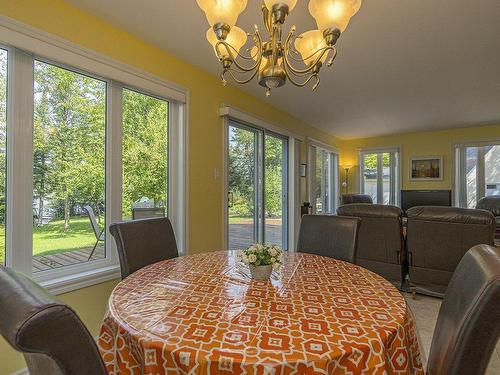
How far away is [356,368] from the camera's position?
77cm

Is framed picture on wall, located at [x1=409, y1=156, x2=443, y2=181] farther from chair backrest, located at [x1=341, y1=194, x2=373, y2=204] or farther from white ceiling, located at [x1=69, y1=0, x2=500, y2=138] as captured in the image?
white ceiling, located at [x1=69, y1=0, x2=500, y2=138]

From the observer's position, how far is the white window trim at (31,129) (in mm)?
1707

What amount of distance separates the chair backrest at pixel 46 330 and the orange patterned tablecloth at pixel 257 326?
0.81 feet

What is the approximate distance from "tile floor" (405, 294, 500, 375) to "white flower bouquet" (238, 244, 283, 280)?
4.50ft

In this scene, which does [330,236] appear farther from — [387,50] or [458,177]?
[458,177]

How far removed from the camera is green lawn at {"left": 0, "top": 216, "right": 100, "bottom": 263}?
1.85m

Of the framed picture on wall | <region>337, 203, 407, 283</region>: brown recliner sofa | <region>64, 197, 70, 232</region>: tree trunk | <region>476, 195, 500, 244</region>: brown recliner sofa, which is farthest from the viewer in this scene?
the framed picture on wall

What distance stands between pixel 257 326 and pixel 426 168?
21.0 feet

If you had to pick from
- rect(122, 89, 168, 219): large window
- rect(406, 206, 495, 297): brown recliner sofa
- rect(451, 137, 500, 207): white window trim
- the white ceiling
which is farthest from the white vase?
rect(451, 137, 500, 207): white window trim

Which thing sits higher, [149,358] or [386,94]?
[386,94]

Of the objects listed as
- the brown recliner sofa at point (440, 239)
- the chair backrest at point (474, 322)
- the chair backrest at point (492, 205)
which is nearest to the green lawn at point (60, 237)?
the chair backrest at point (474, 322)

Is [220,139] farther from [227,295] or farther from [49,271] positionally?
[227,295]

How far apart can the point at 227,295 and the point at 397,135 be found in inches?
251

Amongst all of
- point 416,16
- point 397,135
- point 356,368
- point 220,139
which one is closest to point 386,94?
point 416,16
